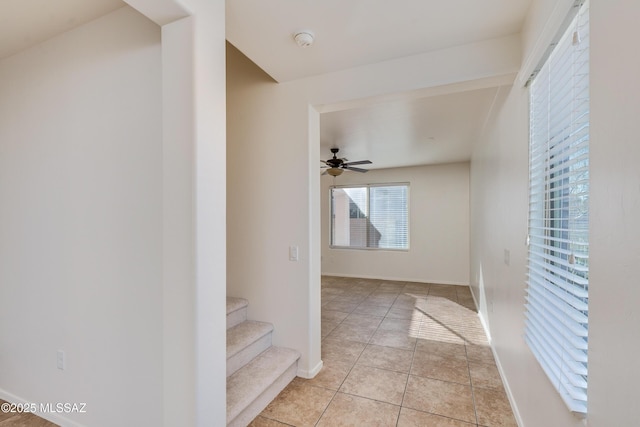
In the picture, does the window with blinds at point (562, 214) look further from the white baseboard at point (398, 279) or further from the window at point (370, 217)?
the window at point (370, 217)

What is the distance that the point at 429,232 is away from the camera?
6.38m

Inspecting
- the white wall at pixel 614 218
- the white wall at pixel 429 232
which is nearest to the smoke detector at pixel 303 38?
the white wall at pixel 614 218

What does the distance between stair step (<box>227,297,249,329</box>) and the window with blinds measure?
2.07 m

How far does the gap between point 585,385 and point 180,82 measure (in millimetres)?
2060

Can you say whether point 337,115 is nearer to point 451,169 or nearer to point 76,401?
point 76,401

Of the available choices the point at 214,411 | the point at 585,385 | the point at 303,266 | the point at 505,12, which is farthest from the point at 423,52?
the point at 214,411

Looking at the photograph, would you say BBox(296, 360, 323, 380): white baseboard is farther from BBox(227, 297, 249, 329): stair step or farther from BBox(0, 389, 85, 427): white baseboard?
BBox(0, 389, 85, 427): white baseboard

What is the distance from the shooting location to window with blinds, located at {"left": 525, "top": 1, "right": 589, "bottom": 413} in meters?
1.07

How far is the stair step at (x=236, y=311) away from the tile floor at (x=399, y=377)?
68 cm

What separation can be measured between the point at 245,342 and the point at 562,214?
2.14 metres

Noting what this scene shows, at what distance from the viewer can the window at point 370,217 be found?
263 inches

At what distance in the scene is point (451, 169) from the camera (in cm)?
613

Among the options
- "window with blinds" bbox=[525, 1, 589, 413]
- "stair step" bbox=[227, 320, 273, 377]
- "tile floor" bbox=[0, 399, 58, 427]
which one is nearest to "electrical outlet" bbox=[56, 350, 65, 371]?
"tile floor" bbox=[0, 399, 58, 427]

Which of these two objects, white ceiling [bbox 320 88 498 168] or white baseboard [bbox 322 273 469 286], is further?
white baseboard [bbox 322 273 469 286]
